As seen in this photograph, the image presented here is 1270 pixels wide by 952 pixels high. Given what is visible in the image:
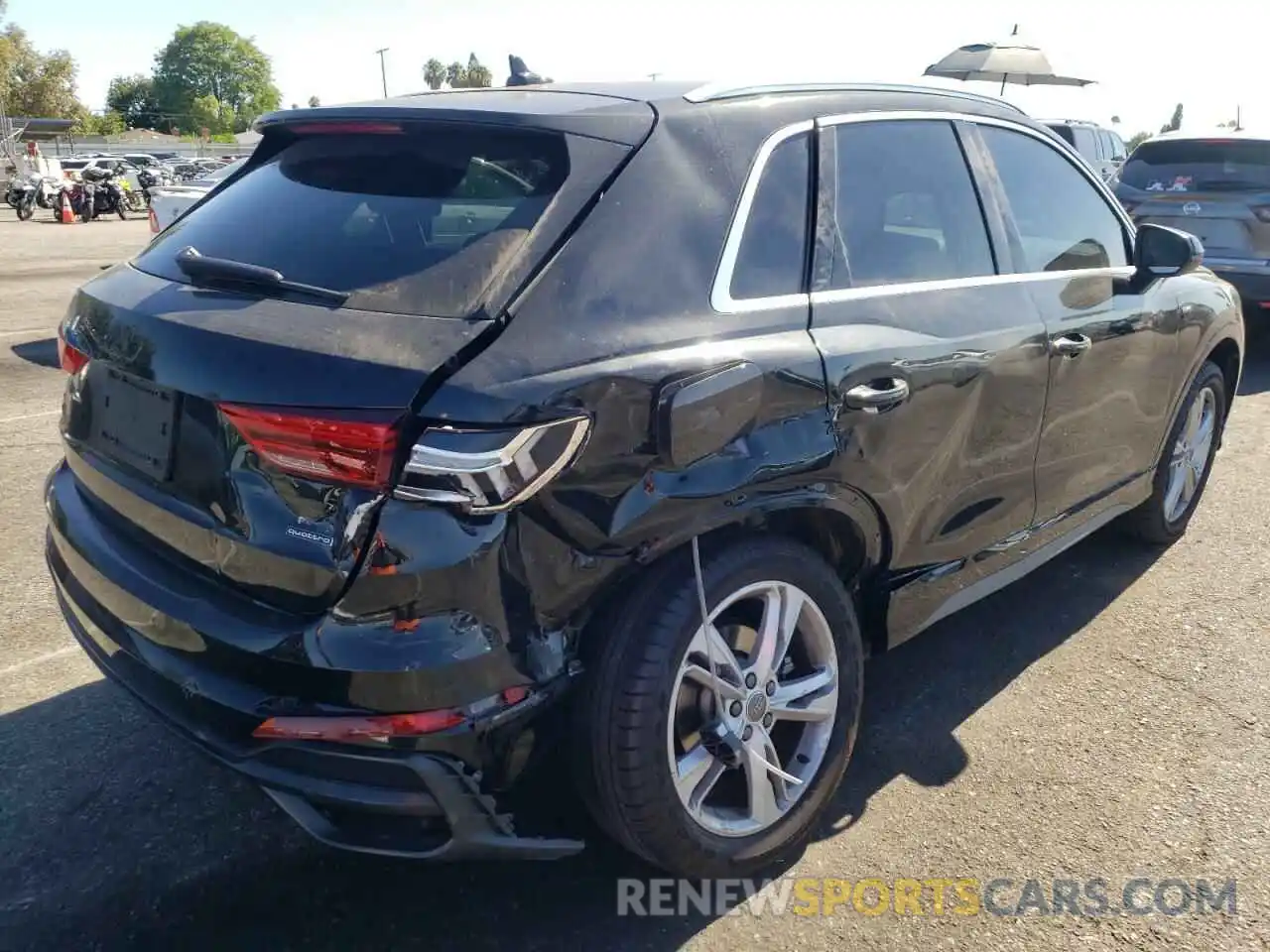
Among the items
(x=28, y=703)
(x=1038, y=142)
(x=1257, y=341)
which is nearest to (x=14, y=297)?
(x=28, y=703)

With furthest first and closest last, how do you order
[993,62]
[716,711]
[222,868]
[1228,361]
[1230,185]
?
1. [993,62]
2. [1230,185]
3. [1228,361]
4. [222,868]
5. [716,711]

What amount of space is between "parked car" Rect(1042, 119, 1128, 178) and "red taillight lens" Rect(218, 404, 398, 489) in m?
15.3

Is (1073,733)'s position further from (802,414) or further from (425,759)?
(425,759)

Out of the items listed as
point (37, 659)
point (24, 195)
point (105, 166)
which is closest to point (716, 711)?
point (37, 659)

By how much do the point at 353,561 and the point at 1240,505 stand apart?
195 inches

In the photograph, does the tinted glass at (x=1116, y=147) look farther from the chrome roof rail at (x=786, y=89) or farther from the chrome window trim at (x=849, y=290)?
the chrome roof rail at (x=786, y=89)

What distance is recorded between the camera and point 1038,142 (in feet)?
12.0

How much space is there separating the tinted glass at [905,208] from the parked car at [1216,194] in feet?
20.5

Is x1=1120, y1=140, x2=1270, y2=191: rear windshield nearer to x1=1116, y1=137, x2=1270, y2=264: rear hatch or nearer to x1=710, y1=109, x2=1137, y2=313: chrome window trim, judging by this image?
x1=1116, y1=137, x2=1270, y2=264: rear hatch

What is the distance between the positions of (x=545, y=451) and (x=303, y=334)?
55 cm

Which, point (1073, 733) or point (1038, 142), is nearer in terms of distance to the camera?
point (1073, 733)

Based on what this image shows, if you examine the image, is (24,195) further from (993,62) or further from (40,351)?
(993,62)

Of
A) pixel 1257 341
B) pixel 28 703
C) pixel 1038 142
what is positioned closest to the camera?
pixel 28 703

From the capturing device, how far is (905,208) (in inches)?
119
